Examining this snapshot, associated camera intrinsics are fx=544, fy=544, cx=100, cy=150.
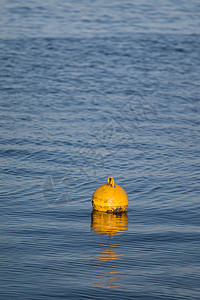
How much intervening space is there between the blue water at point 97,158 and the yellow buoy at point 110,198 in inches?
14.6

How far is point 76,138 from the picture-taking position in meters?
23.5

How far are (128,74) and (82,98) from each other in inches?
242

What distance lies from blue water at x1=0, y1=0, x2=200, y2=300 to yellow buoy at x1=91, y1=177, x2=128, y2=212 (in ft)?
1.22

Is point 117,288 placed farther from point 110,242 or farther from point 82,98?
point 82,98

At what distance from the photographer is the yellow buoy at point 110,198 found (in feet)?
52.0

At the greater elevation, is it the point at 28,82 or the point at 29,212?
the point at 28,82

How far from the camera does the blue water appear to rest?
12383 millimetres

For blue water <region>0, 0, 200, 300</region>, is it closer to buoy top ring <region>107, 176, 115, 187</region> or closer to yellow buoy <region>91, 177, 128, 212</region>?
yellow buoy <region>91, 177, 128, 212</region>

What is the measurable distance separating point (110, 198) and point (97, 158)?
5.52m

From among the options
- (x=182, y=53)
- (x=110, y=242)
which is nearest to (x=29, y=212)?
(x=110, y=242)

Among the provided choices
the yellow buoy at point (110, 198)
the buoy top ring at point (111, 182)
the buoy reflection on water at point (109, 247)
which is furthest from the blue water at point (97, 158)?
the buoy top ring at point (111, 182)

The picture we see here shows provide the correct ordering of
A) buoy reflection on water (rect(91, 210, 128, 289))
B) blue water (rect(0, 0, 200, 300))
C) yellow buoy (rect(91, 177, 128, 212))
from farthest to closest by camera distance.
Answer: yellow buoy (rect(91, 177, 128, 212)) < blue water (rect(0, 0, 200, 300)) < buoy reflection on water (rect(91, 210, 128, 289))

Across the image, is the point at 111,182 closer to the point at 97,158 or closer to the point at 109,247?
the point at 109,247

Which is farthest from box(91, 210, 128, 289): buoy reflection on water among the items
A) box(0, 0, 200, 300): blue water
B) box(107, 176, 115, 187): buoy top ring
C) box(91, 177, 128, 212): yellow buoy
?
box(107, 176, 115, 187): buoy top ring
